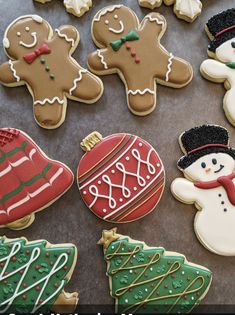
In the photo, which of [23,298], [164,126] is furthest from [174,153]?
[23,298]

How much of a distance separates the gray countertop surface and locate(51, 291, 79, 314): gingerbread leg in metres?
0.04

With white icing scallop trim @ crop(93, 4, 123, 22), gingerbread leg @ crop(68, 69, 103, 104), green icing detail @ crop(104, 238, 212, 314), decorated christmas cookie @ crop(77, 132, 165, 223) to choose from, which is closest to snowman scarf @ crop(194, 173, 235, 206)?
decorated christmas cookie @ crop(77, 132, 165, 223)

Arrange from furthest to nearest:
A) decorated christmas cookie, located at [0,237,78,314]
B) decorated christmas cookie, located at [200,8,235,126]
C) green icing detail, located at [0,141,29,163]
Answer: decorated christmas cookie, located at [200,8,235,126], green icing detail, located at [0,141,29,163], decorated christmas cookie, located at [0,237,78,314]

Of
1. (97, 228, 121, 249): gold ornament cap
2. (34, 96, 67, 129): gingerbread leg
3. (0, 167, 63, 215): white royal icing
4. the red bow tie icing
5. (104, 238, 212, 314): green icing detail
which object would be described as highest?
the red bow tie icing

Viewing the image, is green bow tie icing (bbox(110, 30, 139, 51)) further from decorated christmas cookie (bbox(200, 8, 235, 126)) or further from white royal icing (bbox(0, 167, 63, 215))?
white royal icing (bbox(0, 167, 63, 215))

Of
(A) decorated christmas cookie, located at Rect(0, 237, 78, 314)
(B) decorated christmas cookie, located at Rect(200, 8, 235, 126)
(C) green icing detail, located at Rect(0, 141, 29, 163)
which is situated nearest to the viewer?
(A) decorated christmas cookie, located at Rect(0, 237, 78, 314)

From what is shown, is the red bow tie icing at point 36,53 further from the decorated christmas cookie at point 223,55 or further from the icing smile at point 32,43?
the decorated christmas cookie at point 223,55

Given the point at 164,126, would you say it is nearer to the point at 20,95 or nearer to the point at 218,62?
the point at 218,62

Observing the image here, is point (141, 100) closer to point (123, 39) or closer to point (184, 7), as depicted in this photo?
point (123, 39)

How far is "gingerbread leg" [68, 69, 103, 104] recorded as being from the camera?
4.78 feet

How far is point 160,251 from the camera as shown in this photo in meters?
1.32

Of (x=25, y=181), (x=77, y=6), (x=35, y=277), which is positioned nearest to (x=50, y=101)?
(x=25, y=181)

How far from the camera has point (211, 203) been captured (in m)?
1.37

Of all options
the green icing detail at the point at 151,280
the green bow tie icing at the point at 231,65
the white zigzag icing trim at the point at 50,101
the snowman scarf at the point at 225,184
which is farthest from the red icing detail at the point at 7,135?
the green bow tie icing at the point at 231,65
